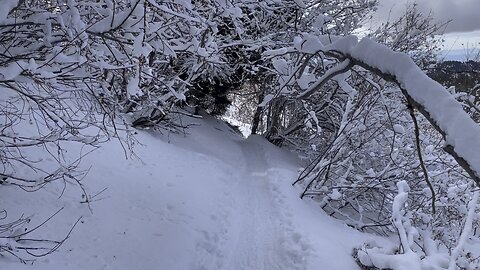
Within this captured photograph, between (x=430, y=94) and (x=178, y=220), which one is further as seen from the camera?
(x=178, y=220)

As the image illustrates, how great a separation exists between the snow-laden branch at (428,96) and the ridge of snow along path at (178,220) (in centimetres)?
381

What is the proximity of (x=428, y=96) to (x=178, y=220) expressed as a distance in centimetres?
562

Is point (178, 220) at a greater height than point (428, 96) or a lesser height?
lesser

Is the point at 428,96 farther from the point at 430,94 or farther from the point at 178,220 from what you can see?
the point at 178,220

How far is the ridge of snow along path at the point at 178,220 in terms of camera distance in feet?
16.8

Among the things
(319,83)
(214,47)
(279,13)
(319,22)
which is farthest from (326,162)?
(319,83)

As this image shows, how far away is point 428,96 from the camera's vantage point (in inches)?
57.7

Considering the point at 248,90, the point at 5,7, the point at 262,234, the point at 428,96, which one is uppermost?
the point at 428,96

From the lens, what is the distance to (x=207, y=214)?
7188mm

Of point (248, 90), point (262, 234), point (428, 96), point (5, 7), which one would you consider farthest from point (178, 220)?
point (248, 90)

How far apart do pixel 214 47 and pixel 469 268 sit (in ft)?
12.8

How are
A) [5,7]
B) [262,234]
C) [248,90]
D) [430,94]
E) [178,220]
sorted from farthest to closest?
[248,90] < [262,234] < [178,220] < [5,7] < [430,94]

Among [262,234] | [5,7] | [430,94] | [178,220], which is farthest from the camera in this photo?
[262,234]

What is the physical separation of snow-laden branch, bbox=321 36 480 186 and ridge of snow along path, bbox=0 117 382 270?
3814mm
